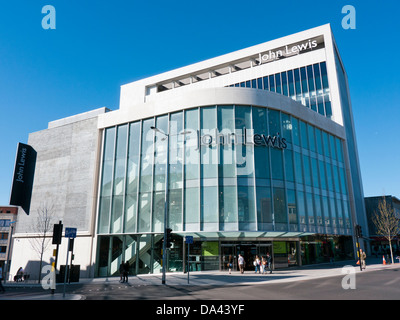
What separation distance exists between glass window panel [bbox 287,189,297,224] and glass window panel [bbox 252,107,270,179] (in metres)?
3.23

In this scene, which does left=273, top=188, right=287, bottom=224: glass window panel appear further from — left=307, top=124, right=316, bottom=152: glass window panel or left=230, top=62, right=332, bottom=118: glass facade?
left=230, top=62, right=332, bottom=118: glass facade

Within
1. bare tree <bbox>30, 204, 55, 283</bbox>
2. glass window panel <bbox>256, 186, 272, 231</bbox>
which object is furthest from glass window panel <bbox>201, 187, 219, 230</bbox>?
bare tree <bbox>30, 204, 55, 283</bbox>

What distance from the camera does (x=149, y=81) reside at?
57.6 meters

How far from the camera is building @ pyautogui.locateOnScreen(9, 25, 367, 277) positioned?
1105 inches

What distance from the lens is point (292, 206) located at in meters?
29.8

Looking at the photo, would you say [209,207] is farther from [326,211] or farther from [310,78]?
[310,78]

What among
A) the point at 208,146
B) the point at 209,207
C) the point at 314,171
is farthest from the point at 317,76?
the point at 209,207

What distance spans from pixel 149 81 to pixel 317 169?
1392 inches

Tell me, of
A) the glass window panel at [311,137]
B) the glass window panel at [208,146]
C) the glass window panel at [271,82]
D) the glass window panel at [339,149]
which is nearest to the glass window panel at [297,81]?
the glass window panel at [271,82]

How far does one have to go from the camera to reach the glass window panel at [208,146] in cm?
2839

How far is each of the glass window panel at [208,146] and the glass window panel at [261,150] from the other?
12.4 feet

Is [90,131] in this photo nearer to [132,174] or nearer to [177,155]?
[132,174]
